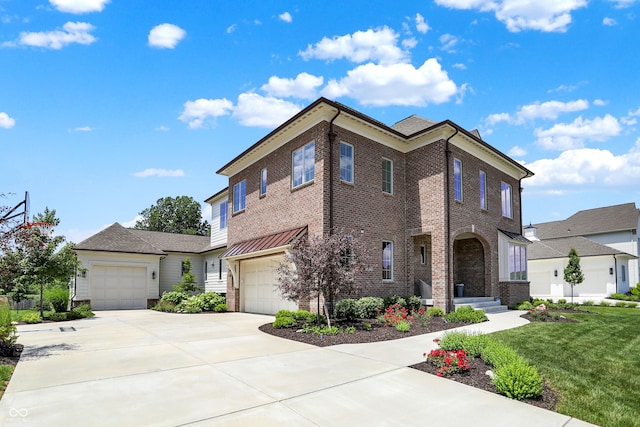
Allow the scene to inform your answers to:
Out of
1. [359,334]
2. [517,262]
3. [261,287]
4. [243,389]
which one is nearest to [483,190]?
[517,262]

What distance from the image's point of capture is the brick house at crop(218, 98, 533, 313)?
574 inches

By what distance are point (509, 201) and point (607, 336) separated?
1087 cm

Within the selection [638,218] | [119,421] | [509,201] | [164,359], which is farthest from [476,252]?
[638,218]

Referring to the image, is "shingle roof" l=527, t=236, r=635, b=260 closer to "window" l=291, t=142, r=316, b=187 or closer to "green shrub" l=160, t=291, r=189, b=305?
"window" l=291, t=142, r=316, b=187

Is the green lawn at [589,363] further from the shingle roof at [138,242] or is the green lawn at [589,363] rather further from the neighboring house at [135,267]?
the shingle roof at [138,242]

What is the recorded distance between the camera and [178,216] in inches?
2405

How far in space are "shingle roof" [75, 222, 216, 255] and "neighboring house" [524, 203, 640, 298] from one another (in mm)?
27067

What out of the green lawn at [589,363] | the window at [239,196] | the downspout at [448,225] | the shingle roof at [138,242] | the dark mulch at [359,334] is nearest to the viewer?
the green lawn at [589,363]

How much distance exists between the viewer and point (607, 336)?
11102mm

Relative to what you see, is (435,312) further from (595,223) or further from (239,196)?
(595,223)

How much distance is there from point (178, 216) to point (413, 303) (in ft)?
173

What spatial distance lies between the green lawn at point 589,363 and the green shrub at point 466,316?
150 centimetres

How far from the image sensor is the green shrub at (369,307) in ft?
43.8

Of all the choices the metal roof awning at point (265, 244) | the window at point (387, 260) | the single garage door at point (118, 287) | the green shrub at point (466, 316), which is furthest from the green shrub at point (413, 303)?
the single garage door at point (118, 287)
